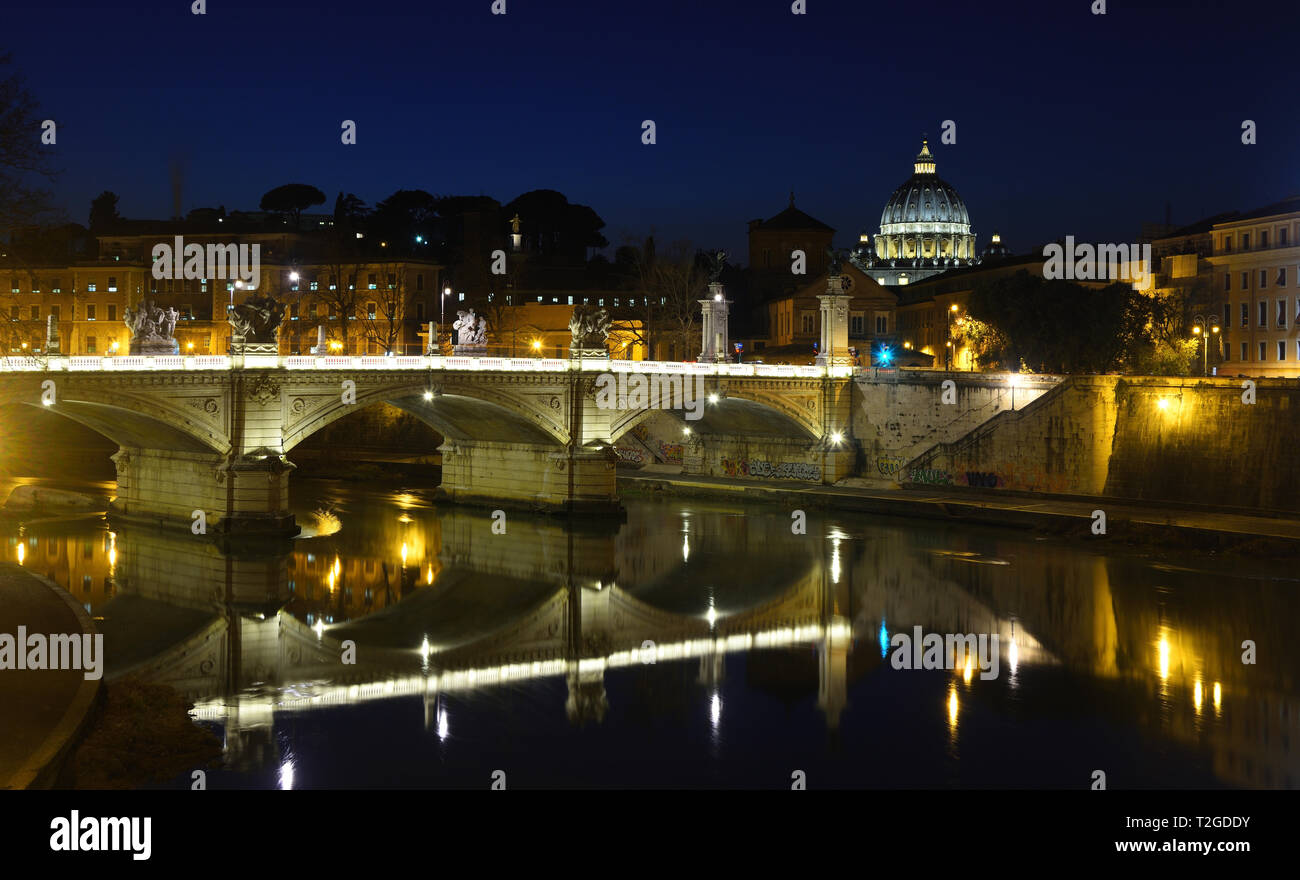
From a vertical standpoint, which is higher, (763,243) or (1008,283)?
(763,243)

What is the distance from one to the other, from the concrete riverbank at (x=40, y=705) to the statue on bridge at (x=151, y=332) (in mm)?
17820

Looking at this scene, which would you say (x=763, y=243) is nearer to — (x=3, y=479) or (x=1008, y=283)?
(x=1008, y=283)

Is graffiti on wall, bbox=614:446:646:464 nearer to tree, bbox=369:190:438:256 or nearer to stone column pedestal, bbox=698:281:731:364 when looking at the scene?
stone column pedestal, bbox=698:281:731:364

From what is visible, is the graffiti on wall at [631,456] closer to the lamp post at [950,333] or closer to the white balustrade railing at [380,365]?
the white balustrade railing at [380,365]

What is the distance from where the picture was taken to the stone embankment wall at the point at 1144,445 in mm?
40625

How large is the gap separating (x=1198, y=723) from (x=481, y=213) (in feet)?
229

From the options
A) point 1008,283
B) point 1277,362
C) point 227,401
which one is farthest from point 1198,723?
point 1277,362

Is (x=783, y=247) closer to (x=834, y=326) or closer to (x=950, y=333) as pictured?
(x=950, y=333)

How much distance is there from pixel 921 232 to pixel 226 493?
115m

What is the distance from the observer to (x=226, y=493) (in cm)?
3825

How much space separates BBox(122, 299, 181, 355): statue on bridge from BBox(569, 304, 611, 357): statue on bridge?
12892mm

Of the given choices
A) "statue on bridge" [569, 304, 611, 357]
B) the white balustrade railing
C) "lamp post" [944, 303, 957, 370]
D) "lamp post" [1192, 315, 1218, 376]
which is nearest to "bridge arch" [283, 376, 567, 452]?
the white balustrade railing

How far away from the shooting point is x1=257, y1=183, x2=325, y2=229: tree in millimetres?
98875
